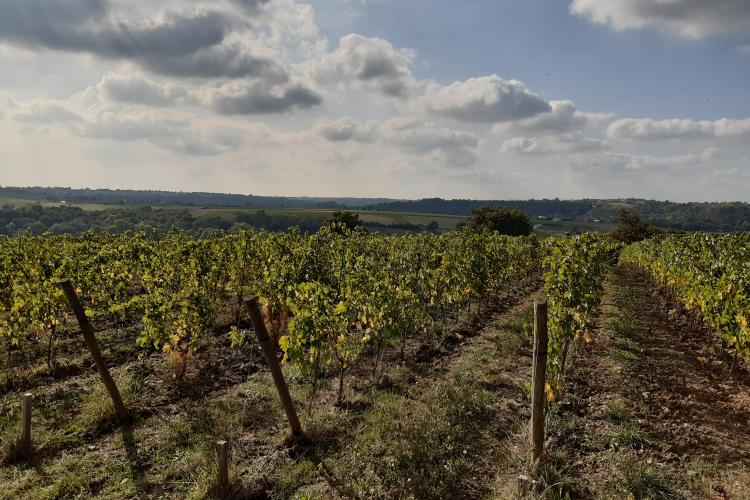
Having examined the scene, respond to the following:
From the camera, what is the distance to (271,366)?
646cm

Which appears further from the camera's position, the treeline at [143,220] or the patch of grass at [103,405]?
the treeline at [143,220]

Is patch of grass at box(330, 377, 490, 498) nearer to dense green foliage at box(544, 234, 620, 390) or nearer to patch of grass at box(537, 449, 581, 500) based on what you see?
patch of grass at box(537, 449, 581, 500)

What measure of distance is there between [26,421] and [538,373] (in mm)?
7825

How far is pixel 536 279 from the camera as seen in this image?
30.7m

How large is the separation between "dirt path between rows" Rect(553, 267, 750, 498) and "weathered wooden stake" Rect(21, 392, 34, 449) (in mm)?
Answer: 8007

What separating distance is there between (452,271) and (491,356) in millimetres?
4124

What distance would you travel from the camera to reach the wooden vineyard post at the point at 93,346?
7.03 m

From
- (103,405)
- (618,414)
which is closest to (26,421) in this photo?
(103,405)

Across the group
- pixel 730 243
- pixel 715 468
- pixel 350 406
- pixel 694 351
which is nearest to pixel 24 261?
pixel 350 406

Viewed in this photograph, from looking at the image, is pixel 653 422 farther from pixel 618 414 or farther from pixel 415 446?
pixel 415 446

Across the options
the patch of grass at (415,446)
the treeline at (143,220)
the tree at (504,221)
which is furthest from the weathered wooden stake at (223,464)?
the treeline at (143,220)

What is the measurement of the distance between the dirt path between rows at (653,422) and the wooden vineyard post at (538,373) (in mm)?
584

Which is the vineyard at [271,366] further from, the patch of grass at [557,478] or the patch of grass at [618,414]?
the patch of grass at [618,414]

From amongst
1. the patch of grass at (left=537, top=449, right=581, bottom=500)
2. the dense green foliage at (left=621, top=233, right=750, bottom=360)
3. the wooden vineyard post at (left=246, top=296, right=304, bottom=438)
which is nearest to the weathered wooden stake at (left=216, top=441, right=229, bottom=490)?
the wooden vineyard post at (left=246, top=296, right=304, bottom=438)
